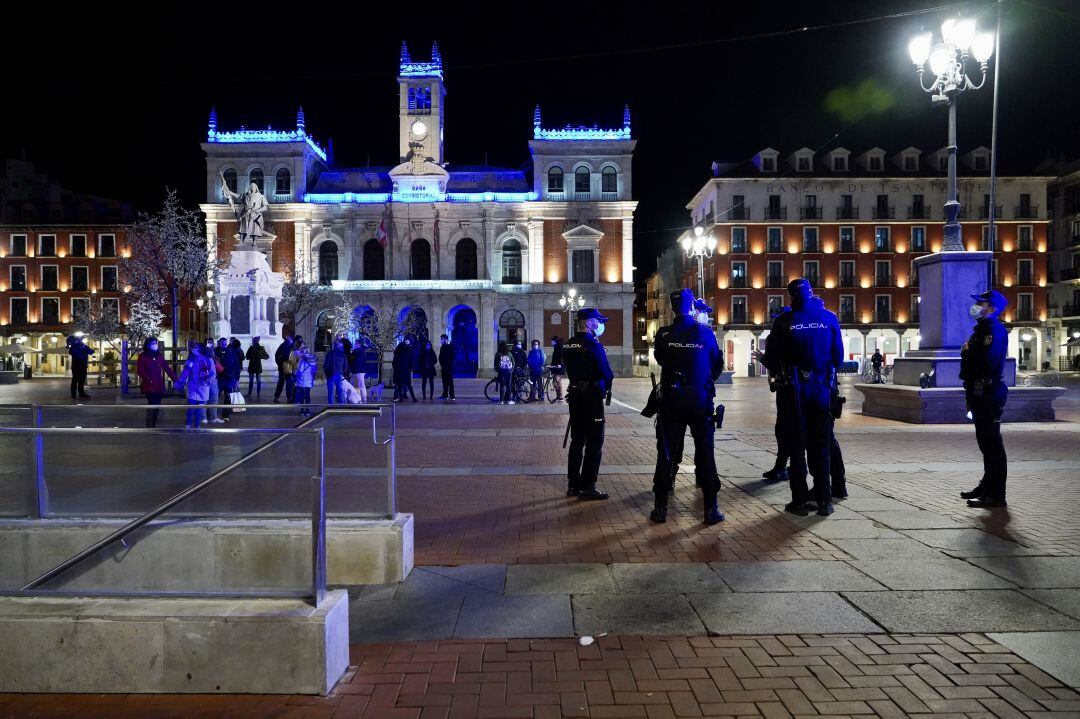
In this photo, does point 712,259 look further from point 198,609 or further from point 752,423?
point 198,609

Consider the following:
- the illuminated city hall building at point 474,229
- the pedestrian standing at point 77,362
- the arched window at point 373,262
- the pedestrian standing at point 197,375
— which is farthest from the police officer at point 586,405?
the arched window at point 373,262

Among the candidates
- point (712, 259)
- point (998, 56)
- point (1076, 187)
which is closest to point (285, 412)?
point (998, 56)

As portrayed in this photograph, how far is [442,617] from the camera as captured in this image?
400 centimetres

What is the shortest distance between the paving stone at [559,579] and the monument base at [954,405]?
35.7 ft

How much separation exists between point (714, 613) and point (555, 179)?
48.8 metres

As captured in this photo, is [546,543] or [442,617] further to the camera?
[546,543]

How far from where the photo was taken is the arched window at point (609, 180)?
50.6 meters

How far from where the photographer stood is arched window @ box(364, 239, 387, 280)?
50656 millimetres

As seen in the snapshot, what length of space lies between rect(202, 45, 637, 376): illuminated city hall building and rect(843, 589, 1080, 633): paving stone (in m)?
45.0

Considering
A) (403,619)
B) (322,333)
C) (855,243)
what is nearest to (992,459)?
(403,619)

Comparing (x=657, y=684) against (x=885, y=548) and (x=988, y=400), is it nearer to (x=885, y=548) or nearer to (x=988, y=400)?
(x=885, y=548)

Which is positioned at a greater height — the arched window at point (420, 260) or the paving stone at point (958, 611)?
the arched window at point (420, 260)

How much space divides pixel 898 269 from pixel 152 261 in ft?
171

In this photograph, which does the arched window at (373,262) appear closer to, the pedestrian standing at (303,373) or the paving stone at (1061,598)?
the pedestrian standing at (303,373)
